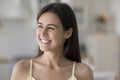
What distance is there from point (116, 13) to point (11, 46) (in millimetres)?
1856

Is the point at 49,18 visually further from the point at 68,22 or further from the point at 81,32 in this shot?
the point at 81,32

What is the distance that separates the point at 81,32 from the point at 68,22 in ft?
14.0

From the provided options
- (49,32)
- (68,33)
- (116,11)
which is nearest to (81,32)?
(116,11)

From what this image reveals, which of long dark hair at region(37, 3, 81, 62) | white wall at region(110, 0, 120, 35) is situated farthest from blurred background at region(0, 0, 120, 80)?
long dark hair at region(37, 3, 81, 62)

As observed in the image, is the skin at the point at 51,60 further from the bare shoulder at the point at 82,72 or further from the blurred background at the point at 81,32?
the blurred background at the point at 81,32

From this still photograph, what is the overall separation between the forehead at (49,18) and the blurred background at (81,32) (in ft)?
12.1

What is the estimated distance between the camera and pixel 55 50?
121cm

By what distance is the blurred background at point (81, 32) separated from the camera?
5.03 m

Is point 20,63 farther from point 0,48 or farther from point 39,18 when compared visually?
point 0,48

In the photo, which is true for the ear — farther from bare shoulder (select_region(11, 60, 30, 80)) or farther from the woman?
bare shoulder (select_region(11, 60, 30, 80))

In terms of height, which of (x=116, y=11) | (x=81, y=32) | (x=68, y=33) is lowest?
(x=81, y=32)

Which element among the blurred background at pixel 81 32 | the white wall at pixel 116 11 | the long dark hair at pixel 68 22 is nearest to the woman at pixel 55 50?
the long dark hair at pixel 68 22

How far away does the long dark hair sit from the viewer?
1173 millimetres

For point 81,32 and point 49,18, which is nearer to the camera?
point 49,18
